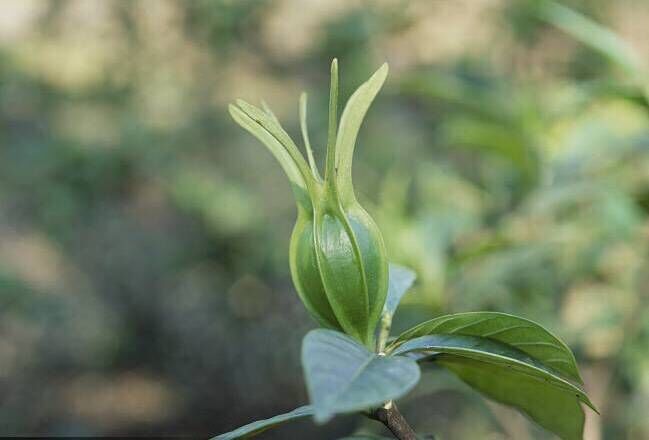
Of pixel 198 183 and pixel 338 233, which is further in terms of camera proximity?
pixel 198 183

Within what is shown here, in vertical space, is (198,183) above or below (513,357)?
above

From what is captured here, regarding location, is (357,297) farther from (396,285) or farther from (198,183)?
(198,183)

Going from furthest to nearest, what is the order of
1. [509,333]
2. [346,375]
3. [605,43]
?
[605,43] < [509,333] < [346,375]

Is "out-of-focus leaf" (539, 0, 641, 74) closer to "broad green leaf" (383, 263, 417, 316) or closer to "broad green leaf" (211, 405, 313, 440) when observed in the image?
"broad green leaf" (383, 263, 417, 316)

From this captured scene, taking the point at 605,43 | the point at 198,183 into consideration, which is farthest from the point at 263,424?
the point at 198,183

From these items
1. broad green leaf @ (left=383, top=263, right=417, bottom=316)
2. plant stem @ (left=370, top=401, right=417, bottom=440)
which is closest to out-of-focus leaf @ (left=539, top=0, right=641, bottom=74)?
broad green leaf @ (left=383, top=263, right=417, bottom=316)

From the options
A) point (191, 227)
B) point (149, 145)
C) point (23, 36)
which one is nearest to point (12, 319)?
point (191, 227)

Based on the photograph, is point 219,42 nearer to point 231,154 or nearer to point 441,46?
point 231,154

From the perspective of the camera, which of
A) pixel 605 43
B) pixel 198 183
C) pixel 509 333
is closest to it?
pixel 509 333

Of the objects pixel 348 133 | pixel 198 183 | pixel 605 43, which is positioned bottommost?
pixel 348 133
